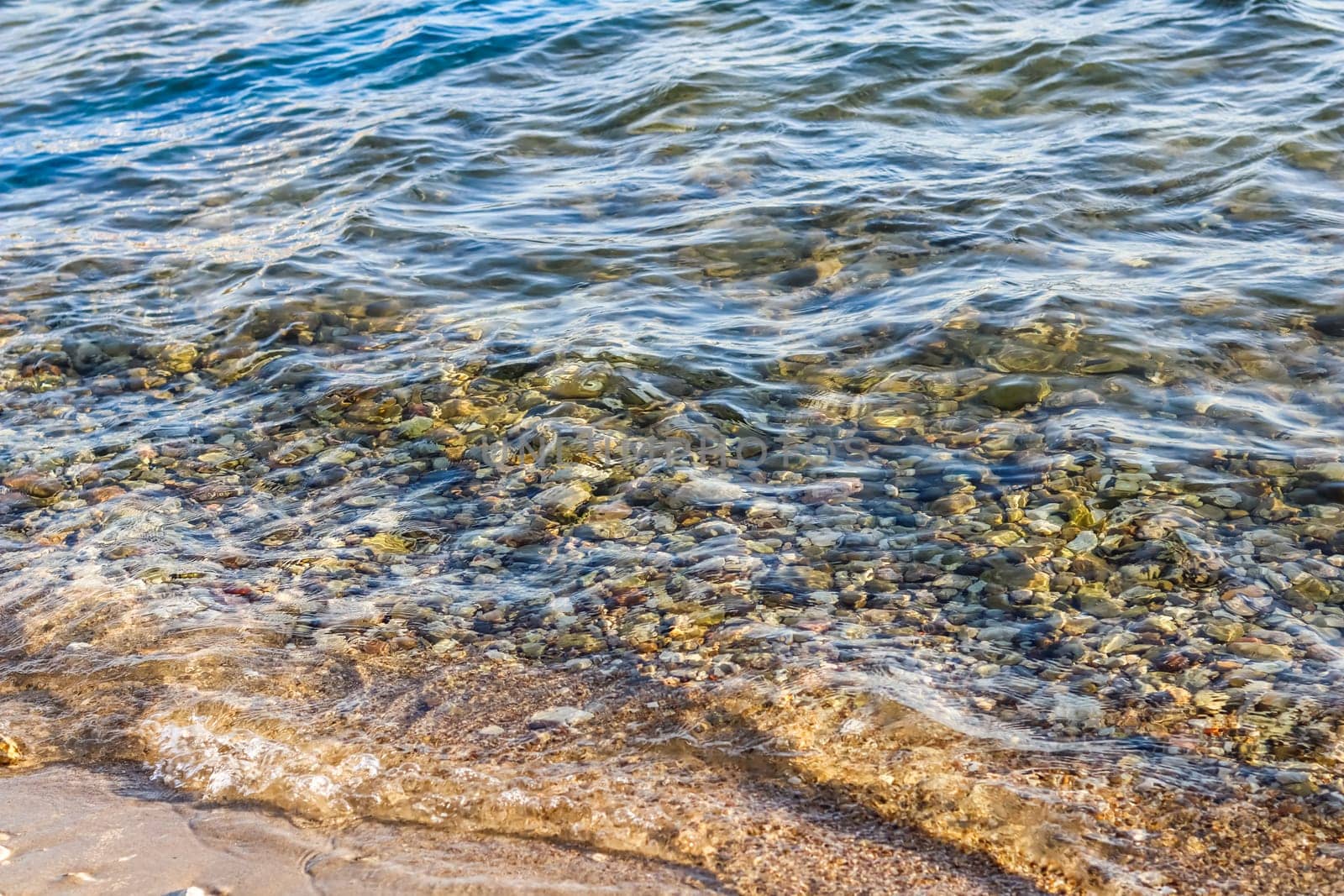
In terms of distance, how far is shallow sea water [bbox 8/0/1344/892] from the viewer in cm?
382

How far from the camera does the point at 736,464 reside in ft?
19.5

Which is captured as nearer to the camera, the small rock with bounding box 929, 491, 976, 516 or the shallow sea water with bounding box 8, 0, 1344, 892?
the shallow sea water with bounding box 8, 0, 1344, 892

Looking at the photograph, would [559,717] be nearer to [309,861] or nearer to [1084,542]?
[309,861]

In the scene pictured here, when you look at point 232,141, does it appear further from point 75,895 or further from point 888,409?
point 75,895

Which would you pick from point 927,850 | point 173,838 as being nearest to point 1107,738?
point 927,850

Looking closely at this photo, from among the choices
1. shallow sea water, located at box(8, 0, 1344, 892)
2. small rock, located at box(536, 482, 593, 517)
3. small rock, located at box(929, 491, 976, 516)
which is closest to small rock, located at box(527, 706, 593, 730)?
shallow sea water, located at box(8, 0, 1344, 892)

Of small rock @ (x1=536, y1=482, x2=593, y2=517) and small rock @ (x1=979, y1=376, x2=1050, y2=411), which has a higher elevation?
small rock @ (x1=536, y1=482, x2=593, y2=517)

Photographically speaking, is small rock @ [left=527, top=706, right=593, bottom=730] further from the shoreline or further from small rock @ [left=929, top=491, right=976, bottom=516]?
small rock @ [left=929, top=491, right=976, bottom=516]

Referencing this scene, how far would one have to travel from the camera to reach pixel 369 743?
13.2 ft

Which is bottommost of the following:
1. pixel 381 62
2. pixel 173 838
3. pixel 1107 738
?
pixel 1107 738

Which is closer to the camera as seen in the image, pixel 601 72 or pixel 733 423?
pixel 733 423

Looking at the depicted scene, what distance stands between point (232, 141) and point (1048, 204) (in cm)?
840

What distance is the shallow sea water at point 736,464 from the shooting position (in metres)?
3.82

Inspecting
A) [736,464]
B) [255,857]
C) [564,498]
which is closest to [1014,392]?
[736,464]
